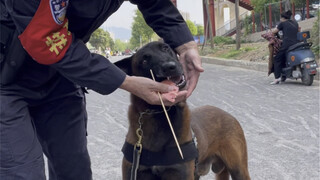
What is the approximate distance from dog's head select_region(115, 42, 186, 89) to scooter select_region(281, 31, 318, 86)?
25.8 feet

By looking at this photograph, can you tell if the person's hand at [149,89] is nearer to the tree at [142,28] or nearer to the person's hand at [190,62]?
the person's hand at [190,62]

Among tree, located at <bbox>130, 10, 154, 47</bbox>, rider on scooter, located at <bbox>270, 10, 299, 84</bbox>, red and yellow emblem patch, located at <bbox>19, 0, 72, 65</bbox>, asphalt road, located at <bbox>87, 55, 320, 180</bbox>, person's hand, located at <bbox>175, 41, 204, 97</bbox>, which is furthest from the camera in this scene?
tree, located at <bbox>130, 10, 154, 47</bbox>

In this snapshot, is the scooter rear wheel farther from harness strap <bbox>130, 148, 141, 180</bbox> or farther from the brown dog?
harness strap <bbox>130, 148, 141, 180</bbox>

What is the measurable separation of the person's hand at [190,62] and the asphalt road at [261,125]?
2.04m

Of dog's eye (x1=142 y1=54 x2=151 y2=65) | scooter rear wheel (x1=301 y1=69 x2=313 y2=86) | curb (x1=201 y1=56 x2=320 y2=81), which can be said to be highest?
dog's eye (x1=142 y1=54 x2=151 y2=65)

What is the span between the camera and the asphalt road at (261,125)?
465 centimetres

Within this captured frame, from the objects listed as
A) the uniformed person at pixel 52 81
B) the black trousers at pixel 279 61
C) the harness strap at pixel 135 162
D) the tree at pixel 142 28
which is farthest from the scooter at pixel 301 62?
the tree at pixel 142 28

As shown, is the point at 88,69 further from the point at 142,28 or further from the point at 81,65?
the point at 142,28

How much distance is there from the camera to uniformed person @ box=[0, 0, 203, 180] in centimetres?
205

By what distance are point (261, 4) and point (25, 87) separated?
1159 inches

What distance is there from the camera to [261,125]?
21.2ft

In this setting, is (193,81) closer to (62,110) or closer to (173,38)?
(173,38)

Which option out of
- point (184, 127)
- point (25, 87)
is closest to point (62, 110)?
point (25, 87)

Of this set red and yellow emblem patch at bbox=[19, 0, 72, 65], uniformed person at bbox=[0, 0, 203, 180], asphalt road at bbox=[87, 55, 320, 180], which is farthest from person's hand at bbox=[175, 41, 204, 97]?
asphalt road at bbox=[87, 55, 320, 180]
